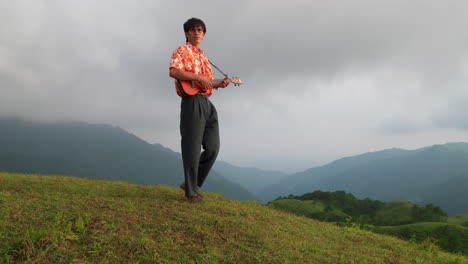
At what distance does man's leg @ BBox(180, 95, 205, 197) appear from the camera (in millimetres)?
5605

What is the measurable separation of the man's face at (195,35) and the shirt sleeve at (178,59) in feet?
1.21

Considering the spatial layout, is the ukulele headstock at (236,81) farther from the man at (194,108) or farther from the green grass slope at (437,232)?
the green grass slope at (437,232)

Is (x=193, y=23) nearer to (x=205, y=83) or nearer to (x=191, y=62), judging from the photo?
(x=191, y=62)

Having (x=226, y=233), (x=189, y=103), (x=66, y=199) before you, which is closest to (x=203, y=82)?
(x=189, y=103)

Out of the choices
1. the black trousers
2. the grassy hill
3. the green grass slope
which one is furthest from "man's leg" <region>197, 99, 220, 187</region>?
the green grass slope

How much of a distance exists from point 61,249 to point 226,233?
1987 millimetres

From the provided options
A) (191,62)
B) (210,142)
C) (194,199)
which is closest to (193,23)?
(191,62)

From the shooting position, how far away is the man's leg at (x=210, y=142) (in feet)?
19.5

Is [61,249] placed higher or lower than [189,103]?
lower

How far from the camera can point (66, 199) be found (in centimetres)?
509

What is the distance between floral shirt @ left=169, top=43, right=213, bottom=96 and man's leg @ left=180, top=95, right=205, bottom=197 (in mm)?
279

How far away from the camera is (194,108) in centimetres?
561

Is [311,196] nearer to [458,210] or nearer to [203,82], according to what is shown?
[203,82]

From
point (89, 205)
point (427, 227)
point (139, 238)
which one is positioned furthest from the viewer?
point (427, 227)
